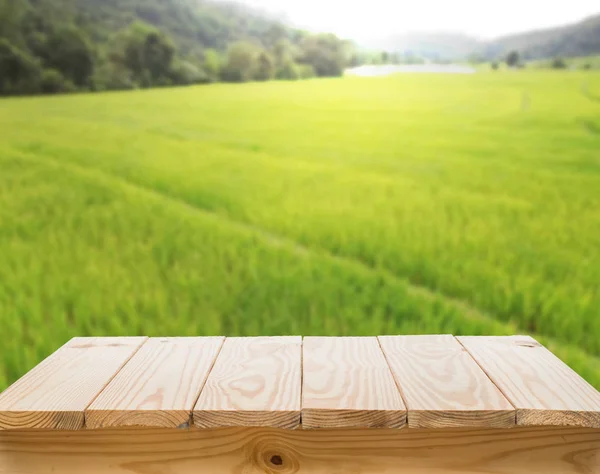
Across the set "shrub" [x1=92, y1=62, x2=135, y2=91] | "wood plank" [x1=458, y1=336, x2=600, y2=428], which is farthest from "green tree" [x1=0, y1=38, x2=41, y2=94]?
"wood plank" [x1=458, y1=336, x2=600, y2=428]

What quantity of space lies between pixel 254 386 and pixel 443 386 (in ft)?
0.89

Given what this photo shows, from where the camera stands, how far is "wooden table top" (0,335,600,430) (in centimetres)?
78

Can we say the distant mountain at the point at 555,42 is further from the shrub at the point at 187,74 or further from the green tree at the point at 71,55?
the green tree at the point at 71,55

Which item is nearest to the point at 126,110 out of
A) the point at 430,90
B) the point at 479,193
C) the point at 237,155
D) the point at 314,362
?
the point at 237,155

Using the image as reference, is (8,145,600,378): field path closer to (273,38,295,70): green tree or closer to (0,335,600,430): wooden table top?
(0,335,600,430): wooden table top

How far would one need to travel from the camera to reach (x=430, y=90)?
258cm

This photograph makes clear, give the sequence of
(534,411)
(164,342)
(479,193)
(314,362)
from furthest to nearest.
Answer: (479,193)
(164,342)
(314,362)
(534,411)

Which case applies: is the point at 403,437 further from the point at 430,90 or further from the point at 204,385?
the point at 430,90

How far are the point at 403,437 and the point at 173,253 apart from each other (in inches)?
50.9

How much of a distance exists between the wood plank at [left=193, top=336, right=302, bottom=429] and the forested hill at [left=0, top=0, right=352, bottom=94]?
177 cm

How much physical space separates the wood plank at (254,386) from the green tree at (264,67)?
5.76ft

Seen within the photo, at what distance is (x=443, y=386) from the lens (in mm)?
858

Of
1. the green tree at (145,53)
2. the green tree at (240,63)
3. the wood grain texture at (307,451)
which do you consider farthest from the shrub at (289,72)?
the wood grain texture at (307,451)

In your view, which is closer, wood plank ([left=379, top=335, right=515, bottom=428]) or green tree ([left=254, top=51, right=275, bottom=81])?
wood plank ([left=379, top=335, right=515, bottom=428])
